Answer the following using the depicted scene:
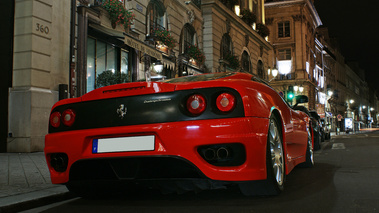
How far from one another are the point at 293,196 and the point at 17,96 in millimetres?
8242

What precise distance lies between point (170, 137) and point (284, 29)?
1907 inches

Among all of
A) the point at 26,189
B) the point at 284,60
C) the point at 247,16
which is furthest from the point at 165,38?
the point at 284,60

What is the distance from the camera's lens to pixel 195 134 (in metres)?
2.92

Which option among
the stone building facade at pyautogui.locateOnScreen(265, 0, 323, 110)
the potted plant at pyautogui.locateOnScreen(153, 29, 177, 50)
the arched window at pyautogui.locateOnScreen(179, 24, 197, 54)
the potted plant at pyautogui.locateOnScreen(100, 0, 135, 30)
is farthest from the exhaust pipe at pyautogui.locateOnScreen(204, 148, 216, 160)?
the stone building facade at pyautogui.locateOnScreen(265, 0, 323, 110)

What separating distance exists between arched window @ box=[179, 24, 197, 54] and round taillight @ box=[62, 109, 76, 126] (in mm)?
15363

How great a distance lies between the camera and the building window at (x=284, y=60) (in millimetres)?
47875

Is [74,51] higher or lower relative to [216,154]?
higher

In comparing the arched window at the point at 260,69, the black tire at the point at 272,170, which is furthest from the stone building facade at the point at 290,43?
the black tire at the point at 272,170

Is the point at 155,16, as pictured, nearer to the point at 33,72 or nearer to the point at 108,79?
the point at 108,79

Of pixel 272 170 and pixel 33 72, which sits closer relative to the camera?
pixel 272 170

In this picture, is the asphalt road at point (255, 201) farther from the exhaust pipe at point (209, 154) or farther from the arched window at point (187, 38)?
the arched window at point (187, 38)

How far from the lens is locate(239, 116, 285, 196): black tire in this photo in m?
3.19

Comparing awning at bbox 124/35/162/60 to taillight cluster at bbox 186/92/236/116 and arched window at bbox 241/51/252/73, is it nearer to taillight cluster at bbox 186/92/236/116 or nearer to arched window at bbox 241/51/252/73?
taillight cluster at bbox 186/92/236/116

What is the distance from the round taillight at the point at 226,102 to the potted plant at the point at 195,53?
53.9 feet
